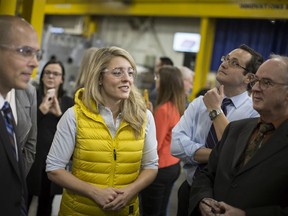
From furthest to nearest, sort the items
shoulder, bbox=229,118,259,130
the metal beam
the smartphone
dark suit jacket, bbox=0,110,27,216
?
1. the metal beam
2. the smartphone
3. shoulder, bbox=229,118,259,130
4. dark suit jacket, bbox=0,110,27,216

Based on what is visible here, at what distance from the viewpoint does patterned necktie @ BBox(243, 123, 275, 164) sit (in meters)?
1.98

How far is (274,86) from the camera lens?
1959 mm

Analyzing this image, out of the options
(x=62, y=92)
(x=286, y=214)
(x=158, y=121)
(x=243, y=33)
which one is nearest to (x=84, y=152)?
(x=286, y=214)

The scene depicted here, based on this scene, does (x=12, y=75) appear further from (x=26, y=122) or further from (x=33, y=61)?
(x=26, y=122)

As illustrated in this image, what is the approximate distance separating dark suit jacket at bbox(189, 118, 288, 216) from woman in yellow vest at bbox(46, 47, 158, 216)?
0.41 meters

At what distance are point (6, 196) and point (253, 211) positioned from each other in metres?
1.09

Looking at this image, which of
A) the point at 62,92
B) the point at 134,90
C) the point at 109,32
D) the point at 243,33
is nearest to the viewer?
the point at 134,90

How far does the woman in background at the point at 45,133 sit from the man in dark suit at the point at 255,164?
4.73 feet

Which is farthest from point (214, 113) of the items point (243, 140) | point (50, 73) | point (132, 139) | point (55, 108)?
point (50, 73)

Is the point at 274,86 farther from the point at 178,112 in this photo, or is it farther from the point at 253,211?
the point at 178,112

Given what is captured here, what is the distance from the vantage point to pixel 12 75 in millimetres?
1647

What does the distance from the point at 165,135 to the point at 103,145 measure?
1.36 metres

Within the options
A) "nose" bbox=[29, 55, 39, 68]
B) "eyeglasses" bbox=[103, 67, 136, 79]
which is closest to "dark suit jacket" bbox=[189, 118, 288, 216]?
"eyeglasses" bbox=[103, 67, 136, 79]

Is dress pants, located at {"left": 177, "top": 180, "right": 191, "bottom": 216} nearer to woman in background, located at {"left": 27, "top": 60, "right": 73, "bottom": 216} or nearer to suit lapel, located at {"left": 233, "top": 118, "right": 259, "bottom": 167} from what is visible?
suit lapel, located at {"left": 233, "top": 118, "right": 259, "bottom": 167}
